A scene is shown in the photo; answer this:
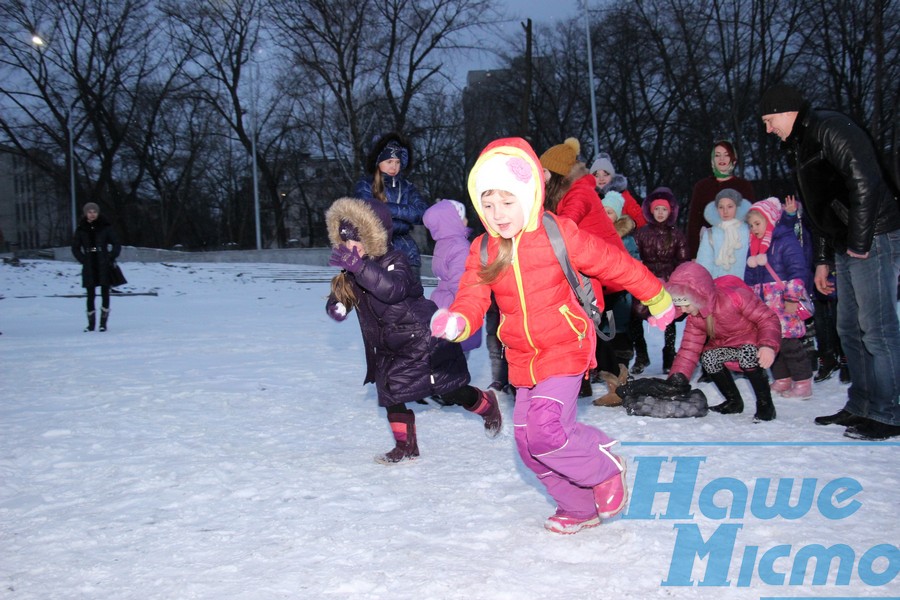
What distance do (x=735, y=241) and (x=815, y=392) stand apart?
1.36 metres

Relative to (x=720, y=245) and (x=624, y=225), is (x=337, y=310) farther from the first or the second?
(x=624, y=225)

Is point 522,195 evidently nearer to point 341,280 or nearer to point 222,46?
point 341,280

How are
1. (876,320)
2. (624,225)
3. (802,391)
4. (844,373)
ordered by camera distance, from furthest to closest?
(624,225)
(844,373)
(802,391)
(876,320)

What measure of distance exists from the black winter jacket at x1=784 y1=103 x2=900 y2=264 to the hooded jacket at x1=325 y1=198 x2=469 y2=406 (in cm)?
244

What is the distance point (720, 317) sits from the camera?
5688mm

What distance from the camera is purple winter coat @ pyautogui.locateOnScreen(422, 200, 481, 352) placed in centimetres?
644

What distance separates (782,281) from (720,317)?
124 cm

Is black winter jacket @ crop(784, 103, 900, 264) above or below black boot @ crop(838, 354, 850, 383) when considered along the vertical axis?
above

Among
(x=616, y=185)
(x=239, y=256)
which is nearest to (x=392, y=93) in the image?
(x=239, y=256)

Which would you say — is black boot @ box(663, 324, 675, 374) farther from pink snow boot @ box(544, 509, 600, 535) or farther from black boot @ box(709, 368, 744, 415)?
pink snow boot @ box(544, 509, 600, 535)

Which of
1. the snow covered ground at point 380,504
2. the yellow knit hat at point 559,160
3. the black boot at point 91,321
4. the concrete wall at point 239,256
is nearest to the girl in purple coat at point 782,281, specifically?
the snow covered ground at point 380,504

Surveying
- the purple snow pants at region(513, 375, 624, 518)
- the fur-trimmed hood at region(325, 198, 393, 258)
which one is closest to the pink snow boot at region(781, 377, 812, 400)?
the purple snow pants at region(513, 375, 624, 518)

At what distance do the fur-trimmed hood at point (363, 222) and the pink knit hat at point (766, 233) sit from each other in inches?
130

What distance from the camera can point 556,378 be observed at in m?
3.67
